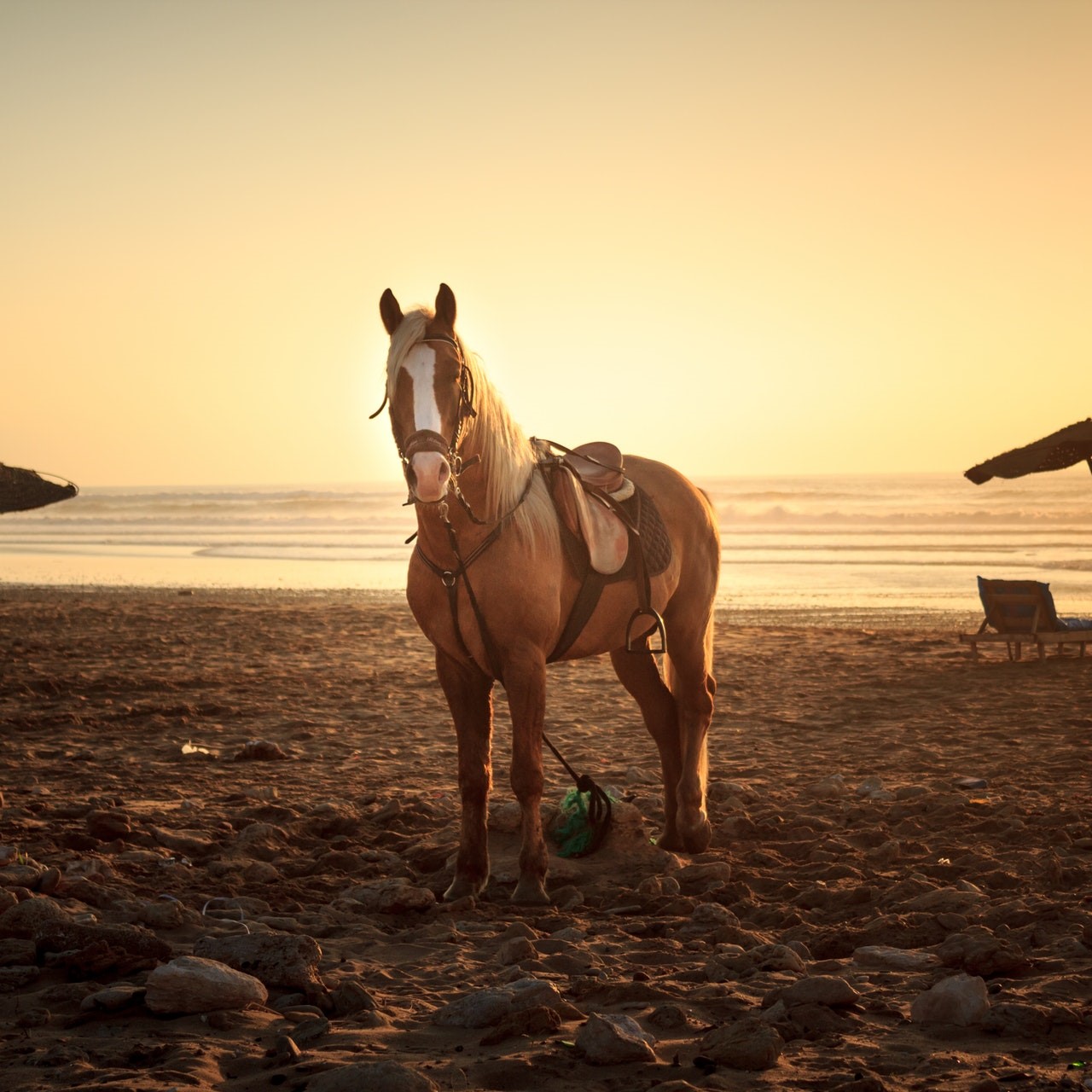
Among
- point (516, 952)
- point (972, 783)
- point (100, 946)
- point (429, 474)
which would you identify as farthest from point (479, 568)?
point (972, 783)

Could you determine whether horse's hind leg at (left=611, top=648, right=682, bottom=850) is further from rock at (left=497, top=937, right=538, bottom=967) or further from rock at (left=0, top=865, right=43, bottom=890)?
rock at (left=0, top=865, right=43, bottom=890)

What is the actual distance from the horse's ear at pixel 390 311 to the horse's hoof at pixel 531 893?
8.29 feet

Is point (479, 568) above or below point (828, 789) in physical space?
above

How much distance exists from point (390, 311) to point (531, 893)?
2651mm

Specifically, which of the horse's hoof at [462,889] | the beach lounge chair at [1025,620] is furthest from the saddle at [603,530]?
the beach lounge chair at [1025,620]

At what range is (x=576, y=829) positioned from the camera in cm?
596

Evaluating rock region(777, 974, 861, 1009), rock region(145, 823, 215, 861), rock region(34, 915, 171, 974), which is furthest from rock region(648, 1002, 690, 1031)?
rock region(145, 823, 215, 861)

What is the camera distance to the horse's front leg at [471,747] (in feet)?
17.2

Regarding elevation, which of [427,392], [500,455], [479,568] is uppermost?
[427,392]

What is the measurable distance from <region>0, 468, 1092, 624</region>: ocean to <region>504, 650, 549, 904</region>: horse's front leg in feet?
40.6

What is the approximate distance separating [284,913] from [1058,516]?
45360mm

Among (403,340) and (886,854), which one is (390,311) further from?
(886,854)

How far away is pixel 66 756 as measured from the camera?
8.02m

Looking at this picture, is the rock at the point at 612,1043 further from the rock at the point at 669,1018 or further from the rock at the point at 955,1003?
the rock at the point at 955,1003
